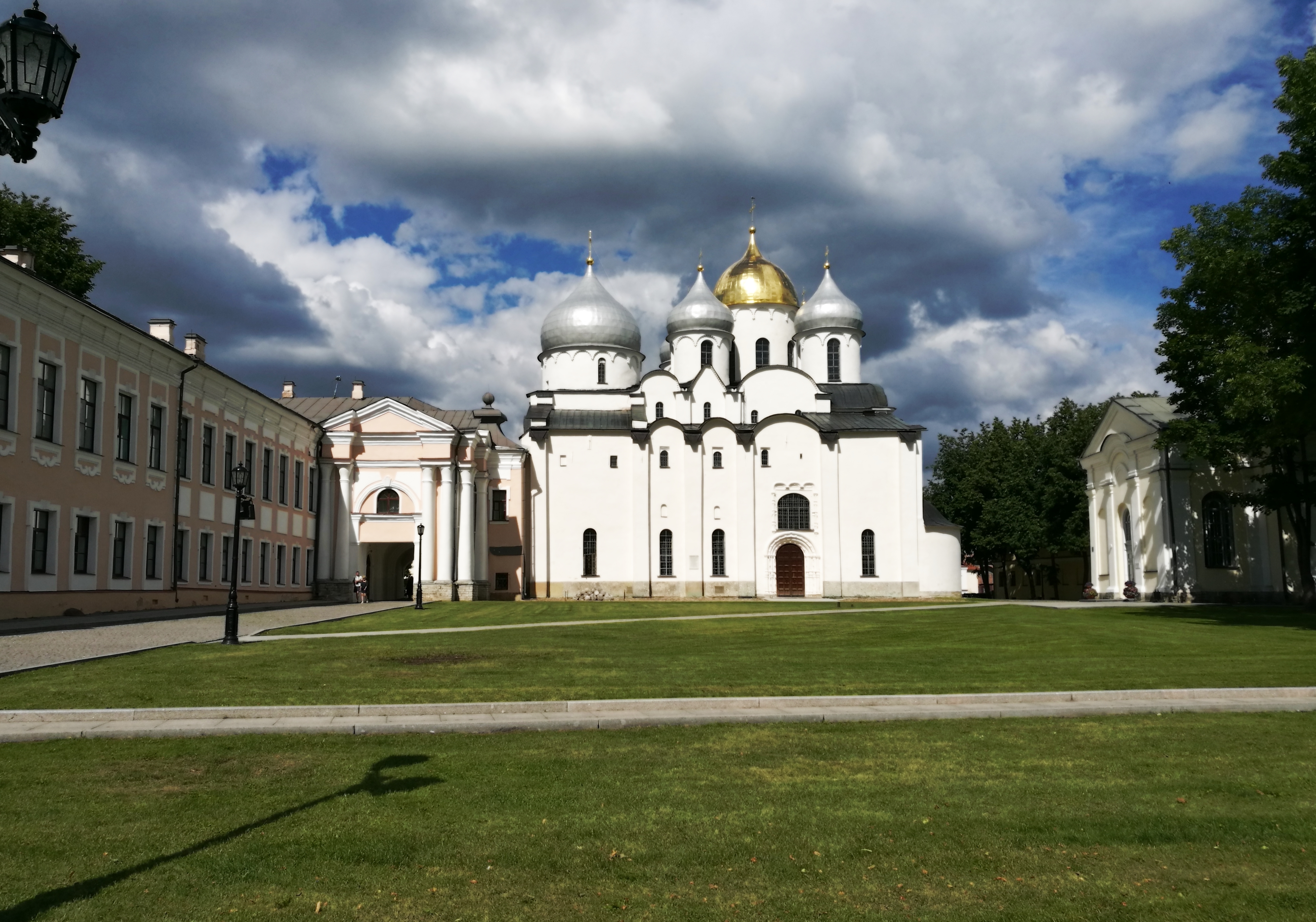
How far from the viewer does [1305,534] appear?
38.3m

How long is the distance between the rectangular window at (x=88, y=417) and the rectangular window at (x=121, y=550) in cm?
260

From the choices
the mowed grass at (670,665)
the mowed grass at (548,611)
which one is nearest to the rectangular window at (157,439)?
the mowed grass at (548,611)

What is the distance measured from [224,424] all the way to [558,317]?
985 inches

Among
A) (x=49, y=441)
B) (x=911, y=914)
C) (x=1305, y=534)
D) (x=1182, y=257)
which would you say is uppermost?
(x=1182, y=257)

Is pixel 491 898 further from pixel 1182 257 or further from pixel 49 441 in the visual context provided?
pixel 1182 257

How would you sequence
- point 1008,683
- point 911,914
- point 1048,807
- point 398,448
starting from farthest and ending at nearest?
point 398,448
point 1008,683
point 1048,807
point 911,914

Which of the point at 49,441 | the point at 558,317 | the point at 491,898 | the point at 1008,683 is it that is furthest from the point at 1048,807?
the point at 558,317

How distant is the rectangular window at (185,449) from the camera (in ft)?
116

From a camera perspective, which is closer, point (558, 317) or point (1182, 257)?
point (1182, 257)

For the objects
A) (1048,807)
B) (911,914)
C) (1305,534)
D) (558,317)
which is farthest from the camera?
(558,317)

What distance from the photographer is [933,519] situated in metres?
58.4

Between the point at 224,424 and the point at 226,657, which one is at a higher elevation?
the point at 224,424

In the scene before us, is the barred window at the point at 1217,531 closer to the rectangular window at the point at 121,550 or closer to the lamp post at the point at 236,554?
the lamp post at the point at 236,554

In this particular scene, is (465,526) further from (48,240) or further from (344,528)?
(48,240)
